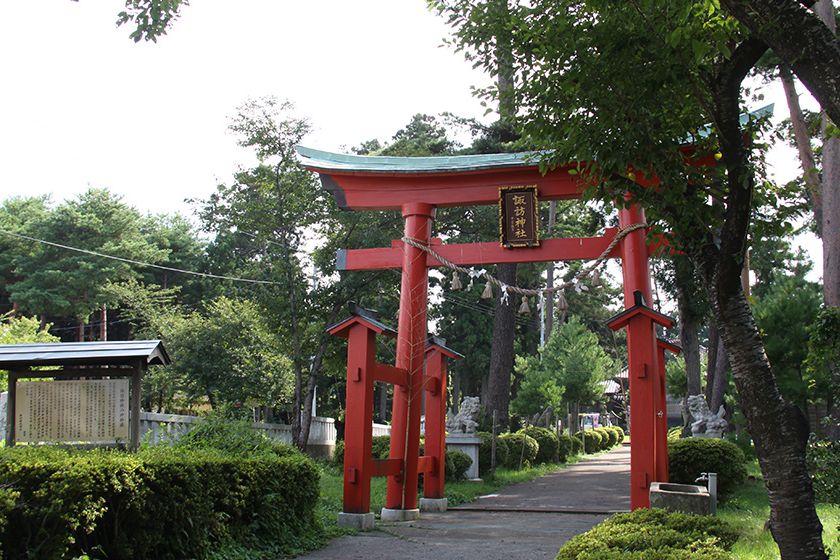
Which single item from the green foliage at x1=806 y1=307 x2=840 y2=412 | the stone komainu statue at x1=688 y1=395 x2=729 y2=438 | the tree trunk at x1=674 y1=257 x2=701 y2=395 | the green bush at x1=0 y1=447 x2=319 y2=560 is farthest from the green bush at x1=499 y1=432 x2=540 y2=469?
the green foliage at x1=806 y1=307 x2=840 y2=412

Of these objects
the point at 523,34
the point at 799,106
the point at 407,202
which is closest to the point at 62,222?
the point at 407,202

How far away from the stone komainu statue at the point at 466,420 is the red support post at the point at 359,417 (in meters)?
8.93

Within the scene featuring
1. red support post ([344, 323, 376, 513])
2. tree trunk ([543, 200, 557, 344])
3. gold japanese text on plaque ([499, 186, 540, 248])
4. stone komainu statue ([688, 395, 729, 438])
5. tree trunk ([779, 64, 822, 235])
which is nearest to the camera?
red support post ([344, 323, 376, 513])

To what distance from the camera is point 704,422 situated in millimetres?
17562

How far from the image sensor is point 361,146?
3128cm

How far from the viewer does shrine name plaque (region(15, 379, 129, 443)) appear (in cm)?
844

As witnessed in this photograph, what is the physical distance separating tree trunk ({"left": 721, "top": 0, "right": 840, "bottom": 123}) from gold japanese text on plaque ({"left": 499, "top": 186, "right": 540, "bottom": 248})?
8.11 metres

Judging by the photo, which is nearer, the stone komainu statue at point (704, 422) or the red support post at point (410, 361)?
the red support post at point (410, 361)

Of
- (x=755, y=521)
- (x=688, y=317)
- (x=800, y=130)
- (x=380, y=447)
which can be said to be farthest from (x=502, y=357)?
(x=755, y=521)

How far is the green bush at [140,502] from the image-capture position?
5.93 m

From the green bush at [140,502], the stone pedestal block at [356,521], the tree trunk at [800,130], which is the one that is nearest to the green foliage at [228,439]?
the green bush at [140,502]

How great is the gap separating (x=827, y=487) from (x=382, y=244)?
13.7 m

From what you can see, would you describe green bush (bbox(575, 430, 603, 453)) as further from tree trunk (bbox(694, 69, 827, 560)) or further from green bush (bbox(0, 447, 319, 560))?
tree trunk (bbox(694, 69, 827, 560))

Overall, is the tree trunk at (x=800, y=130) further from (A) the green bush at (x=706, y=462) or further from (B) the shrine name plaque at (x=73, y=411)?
(B) the shrine name plaque at (x=73, y=411)
